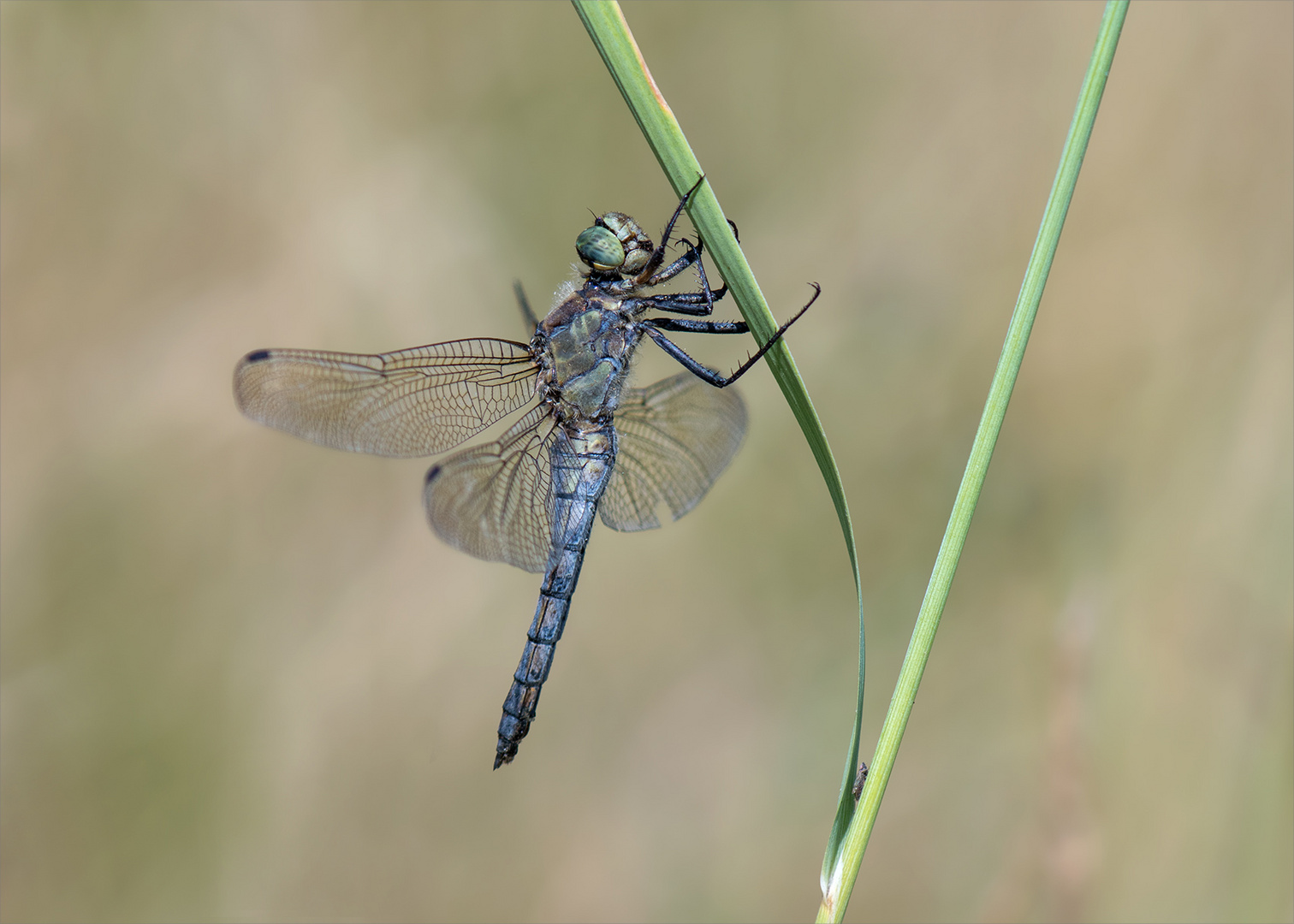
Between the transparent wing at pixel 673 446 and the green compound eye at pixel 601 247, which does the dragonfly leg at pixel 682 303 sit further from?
the transparent wing at pixel 673 446

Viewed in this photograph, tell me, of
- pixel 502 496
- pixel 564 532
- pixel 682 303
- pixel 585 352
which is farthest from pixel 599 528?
pixel 682 303

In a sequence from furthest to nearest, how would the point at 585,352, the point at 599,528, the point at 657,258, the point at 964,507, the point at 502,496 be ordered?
the point at 599,528 < the point at 502,496 < the point at 585,352 < the point at 657,258 < the point at 964,507

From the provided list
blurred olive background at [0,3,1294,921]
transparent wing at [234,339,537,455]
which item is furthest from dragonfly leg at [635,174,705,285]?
blurred olive background at [0,3,1294,921]

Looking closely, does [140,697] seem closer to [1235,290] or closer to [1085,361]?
[1085,361]

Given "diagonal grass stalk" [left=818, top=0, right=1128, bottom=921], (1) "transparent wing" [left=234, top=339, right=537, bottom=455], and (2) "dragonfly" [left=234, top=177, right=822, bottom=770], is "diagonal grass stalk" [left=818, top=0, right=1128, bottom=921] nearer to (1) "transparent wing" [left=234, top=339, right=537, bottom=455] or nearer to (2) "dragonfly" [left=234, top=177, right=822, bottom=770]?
(2) "dragonfly" [left=234, top=177, right=822, bottom=770]

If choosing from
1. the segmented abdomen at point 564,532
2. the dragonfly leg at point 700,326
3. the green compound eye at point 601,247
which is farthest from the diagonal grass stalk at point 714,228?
the segmented abdomen at point 564,532

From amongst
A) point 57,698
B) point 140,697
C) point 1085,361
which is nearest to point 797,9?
point 1085,361

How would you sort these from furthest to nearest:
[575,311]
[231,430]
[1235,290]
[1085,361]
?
1. [231,430]
2. [1085,361]
3. [1235,290]
4. [575,311]

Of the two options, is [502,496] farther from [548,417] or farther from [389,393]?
[389,393]
